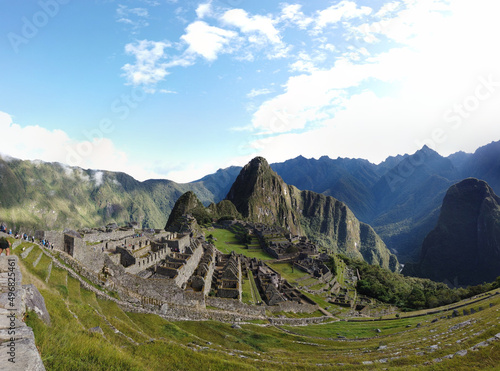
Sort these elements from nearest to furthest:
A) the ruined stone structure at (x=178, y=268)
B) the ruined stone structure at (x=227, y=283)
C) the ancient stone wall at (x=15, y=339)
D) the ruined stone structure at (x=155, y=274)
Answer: the ancient stone wall at (x=15, y=339) → the ruined stone structure at (x=155, y=274) → the ruined stone structure at (x=178, y=268) → the ruined stone structure at (x=227, y=283)

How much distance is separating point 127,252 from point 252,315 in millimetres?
18954

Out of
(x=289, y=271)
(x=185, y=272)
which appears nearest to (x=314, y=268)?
(x=289, y=271)

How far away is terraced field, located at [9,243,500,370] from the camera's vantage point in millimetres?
9234

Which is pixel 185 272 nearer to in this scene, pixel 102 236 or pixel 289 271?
pixel 102 236

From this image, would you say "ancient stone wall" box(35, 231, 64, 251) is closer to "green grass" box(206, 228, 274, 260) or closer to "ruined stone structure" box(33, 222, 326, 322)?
"ruined stone structure" box(33, 222, 326, 322)

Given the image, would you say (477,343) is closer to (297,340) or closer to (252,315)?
(297,340)

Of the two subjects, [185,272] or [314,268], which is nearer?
[185,272]

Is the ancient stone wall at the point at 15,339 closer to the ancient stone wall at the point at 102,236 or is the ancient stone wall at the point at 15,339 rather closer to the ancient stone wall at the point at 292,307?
the ancient stone wall at the point at 102,236

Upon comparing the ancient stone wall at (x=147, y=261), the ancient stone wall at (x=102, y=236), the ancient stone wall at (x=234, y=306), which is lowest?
the ancient stone wall at (x=234, y=306)

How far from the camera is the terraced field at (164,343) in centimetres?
923

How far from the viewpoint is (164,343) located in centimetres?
1591

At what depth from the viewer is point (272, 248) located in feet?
332

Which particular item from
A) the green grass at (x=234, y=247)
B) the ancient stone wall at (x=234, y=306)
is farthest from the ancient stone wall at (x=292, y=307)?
the green grass at (x=234, y=247)

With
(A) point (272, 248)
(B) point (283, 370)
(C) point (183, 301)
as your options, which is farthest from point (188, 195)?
(B) point (283, 370)
